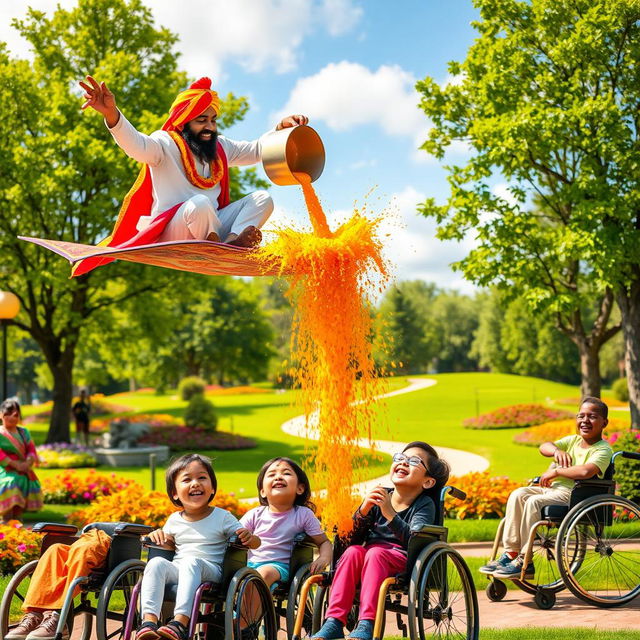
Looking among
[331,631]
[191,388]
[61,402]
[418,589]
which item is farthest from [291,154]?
[191,388]

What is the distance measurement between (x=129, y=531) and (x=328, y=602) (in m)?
1.14

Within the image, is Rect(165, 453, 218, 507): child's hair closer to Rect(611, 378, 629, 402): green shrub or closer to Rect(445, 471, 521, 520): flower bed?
Rect(445, 471, 521, 520): flower bed

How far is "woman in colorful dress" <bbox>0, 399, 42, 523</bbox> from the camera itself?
911cm

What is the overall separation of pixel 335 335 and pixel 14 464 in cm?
586

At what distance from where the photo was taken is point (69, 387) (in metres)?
20.2

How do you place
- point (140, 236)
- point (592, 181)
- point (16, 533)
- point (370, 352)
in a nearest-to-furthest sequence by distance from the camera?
point (140, 236), point (370, 352), point (16, 533), point (592, 181)

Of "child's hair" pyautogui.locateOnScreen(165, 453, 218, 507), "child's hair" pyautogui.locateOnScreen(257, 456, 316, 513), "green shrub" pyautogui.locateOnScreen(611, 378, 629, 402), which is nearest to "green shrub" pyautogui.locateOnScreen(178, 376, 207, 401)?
"green shrub" pyautogui.locateOnScreen(611, 378, 629, 402)

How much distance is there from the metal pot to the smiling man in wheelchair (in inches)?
119

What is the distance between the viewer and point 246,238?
178 inches

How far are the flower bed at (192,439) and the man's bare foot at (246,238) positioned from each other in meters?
16.5

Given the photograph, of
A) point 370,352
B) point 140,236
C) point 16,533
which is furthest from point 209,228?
point 16,533

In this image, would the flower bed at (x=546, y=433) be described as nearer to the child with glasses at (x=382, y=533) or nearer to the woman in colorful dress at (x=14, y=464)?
the woman in colorful dress at (x=14, y=464)

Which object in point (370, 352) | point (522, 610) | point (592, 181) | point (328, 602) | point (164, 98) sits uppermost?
point (164, 98)

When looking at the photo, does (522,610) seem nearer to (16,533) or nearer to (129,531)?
(129,531)
